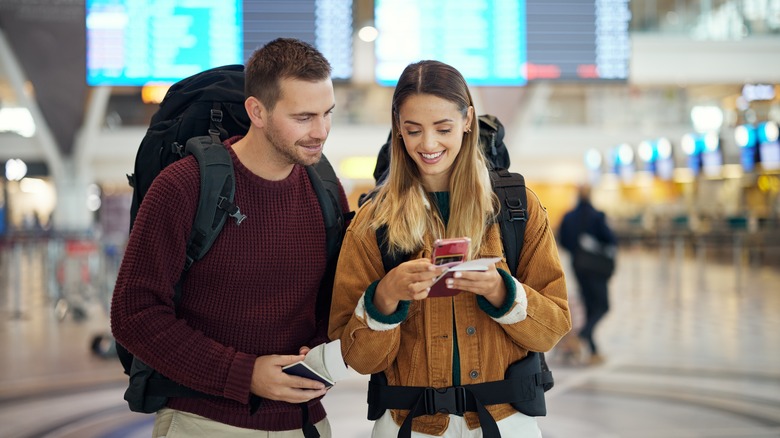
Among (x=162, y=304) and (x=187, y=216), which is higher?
(x=187, y=216)

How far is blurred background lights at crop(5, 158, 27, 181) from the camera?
2289cm

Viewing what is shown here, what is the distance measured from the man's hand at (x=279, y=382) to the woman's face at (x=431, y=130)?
61cm

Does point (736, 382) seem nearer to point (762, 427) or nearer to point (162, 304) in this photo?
point (762, 427)

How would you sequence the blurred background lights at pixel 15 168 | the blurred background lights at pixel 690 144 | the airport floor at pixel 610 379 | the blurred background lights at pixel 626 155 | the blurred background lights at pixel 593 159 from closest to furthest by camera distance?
1. the airport floor at pixel 610 379
2. the blurred background lights at pixel 690 144
3. the blurred background lights at pixel 15 168
4. the blurred background lights at pixel 626 155
5. the blurred background lights at pixel 593 159

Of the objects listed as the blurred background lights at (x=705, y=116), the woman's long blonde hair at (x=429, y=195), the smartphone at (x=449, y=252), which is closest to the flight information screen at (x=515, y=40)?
the woman's long blonde hair at (x=429, y=195)

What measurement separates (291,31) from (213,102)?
3159 millimetres

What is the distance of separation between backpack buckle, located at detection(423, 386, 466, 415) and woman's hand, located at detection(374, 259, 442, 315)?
0.26 meters

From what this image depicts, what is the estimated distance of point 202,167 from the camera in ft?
6.84

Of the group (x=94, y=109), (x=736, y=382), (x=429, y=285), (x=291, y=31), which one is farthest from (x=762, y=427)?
(x=94, y=109)

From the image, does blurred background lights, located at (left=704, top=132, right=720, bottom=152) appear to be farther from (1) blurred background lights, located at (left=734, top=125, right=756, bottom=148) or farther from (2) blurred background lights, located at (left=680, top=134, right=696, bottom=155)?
(1) blurred background lights, located at (left=734, top=125, right=756, bottom=148)

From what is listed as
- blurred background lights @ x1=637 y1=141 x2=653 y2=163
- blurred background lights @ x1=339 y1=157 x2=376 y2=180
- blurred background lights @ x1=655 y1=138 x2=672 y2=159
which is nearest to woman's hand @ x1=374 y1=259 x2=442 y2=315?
blurred background lights @ x1=655 y1=138 x2=672 y2=159

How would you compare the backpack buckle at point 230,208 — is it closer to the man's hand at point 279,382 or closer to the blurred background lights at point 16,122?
the man's hand at point 279,382

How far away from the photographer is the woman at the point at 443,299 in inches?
80.9

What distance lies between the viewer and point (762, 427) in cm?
552
